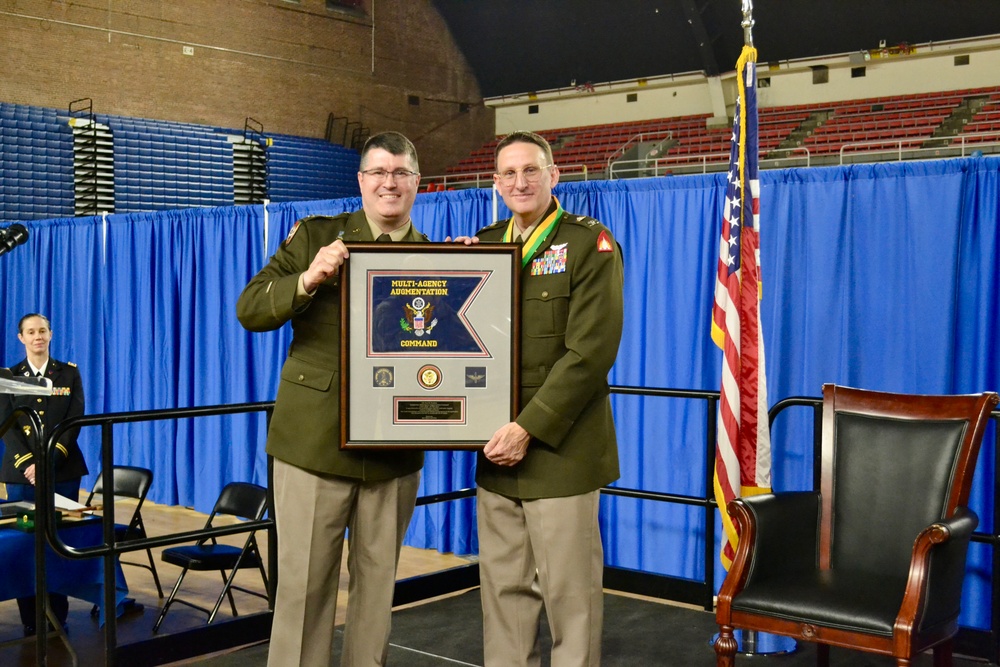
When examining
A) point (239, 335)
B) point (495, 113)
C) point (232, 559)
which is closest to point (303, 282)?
point (232, 559)

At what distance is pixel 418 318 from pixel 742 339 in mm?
1809

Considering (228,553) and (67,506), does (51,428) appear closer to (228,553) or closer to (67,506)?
(67,506)

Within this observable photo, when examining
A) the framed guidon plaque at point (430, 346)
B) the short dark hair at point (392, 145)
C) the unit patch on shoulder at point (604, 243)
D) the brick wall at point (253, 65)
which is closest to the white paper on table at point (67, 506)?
the framed guidon plaque at point (430, 346)

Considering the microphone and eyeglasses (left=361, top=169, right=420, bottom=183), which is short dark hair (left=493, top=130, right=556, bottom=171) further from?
the microphone

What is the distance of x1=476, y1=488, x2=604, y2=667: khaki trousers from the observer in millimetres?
2855

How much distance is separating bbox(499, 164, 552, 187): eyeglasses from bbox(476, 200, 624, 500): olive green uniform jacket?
147mm

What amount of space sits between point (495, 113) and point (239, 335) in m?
14.9

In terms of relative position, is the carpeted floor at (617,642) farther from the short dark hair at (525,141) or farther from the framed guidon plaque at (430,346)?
the short dark hair at (525,141)

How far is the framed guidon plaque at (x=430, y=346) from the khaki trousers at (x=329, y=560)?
193 mm

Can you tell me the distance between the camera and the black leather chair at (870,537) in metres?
3.05

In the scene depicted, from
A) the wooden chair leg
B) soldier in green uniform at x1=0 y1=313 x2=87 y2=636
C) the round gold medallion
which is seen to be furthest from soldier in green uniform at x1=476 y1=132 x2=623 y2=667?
soldier in green uniform at x1=0 y1=313 x2=87 y2=636

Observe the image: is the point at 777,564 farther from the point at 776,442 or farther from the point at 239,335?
the point at 239,335

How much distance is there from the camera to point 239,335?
27.5 feet

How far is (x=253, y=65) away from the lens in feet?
59.3
